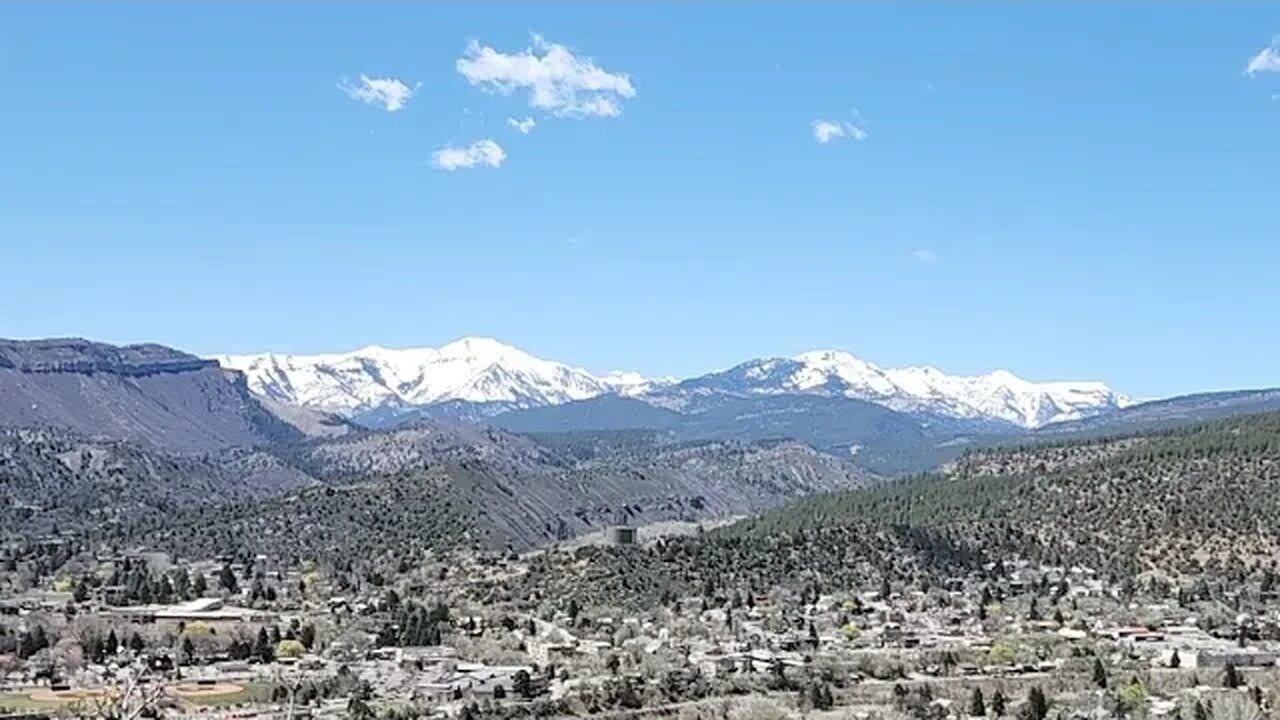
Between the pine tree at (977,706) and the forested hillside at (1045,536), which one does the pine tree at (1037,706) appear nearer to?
the pine tree at (977,706)

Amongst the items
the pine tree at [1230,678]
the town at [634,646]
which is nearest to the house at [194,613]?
the town at [634,646]

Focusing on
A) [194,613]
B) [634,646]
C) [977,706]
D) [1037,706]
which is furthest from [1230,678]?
[194,613]

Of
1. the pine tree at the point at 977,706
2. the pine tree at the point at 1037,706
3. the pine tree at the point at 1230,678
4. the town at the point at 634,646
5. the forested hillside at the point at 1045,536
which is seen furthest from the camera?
the forested hillside at the point at 1045,536

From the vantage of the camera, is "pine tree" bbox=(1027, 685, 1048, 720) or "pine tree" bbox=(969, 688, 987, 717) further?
"pine tree" bbox=(969, 688, 987, 717)

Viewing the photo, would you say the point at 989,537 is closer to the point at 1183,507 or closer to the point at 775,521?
the point at 1183,507

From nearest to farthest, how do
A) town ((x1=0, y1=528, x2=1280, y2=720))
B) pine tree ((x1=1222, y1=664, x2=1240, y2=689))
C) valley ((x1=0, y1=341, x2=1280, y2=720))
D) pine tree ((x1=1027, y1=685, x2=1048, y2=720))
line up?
pine tree ((x1=1027, y1=685, x2=1048, y2=720))
town ((x1=0, y1=528, x2=1280, y2=720))
valley ((x1=0, y1=341, x2=1280, y2=720))
pine tree ((x1=1222, y1=664, x2=1240, y2=689))

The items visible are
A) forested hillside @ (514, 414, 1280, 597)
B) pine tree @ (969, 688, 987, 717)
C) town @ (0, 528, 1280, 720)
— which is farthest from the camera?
forested hillside @ (514, 414, 1280, 597)

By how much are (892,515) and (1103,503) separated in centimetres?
2617

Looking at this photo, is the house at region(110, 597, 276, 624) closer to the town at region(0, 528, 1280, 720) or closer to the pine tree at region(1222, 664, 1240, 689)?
the town at region(0, 528, 1280, 720)

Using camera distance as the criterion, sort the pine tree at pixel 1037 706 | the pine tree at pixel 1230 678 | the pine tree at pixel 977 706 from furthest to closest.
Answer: the pine tree at pixel 1230 678, the pine tree at pixel 977 706, the pine tree at pixel 1037 706

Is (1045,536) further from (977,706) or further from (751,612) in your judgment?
(977,706)

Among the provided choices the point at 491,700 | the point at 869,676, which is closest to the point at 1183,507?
the point at 869,676

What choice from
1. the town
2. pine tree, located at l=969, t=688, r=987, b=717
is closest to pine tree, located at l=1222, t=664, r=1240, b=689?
the town

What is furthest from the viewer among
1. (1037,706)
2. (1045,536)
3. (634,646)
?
(1045,536)
